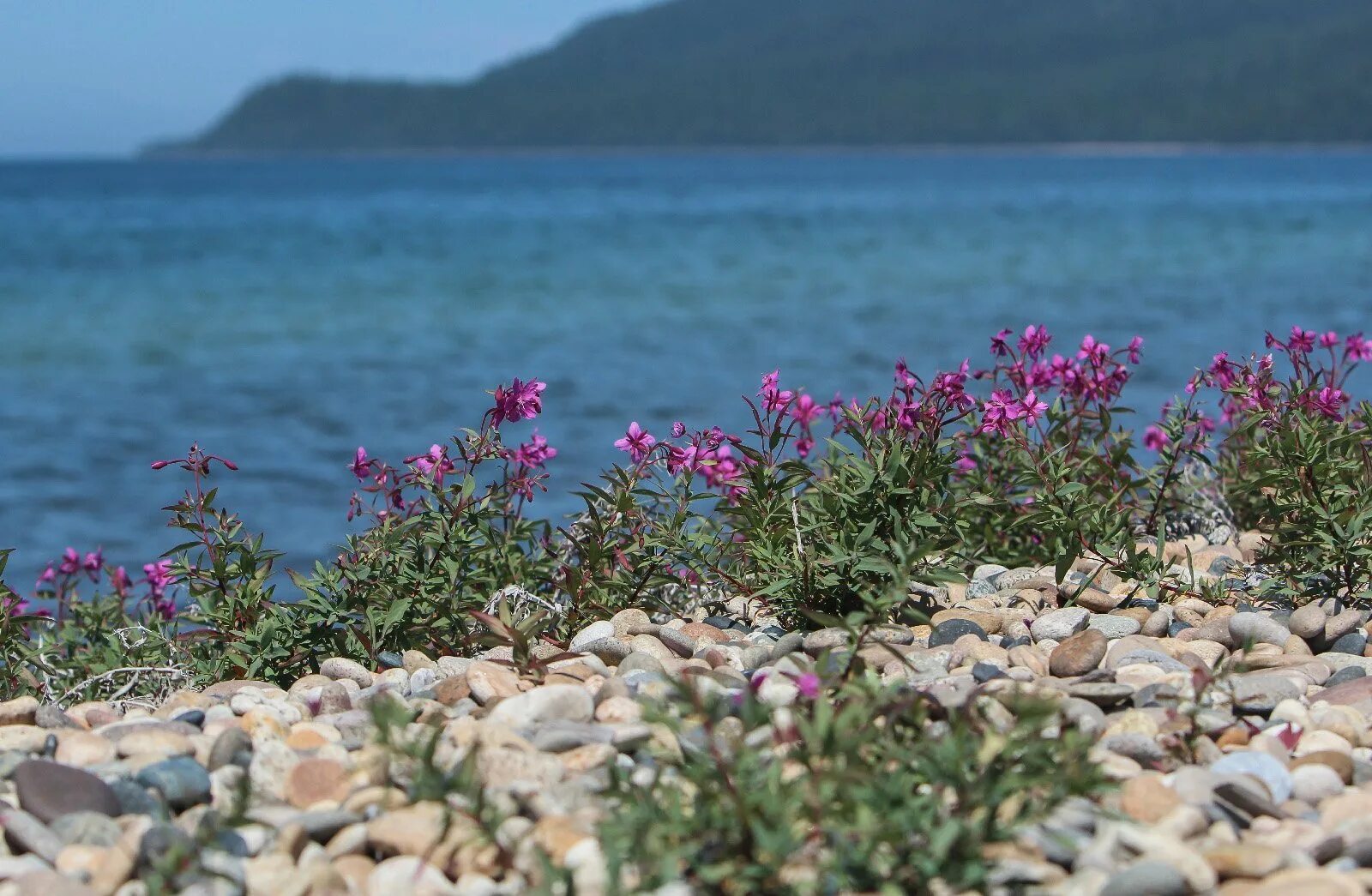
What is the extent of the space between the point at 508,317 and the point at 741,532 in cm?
1660

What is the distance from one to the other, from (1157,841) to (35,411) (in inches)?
541

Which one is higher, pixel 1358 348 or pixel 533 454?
pixel 1358 348

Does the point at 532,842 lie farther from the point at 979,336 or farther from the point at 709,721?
the point at 979,336

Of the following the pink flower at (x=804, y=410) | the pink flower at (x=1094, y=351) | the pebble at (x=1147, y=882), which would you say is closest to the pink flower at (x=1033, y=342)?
the pink flower at (x=1094, y=351)

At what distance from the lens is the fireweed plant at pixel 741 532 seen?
14.4 feet

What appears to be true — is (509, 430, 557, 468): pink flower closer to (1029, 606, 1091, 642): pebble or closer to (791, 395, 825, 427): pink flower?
(791, 395, 825, 427): pink flower

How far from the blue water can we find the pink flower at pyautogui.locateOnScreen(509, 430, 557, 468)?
476 cm

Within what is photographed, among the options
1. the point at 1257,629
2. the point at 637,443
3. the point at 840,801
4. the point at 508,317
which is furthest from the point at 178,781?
the point at 508,317

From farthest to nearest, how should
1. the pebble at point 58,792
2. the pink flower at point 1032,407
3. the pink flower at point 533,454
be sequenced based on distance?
1. the pink flower at point 533,454
2. the pink flower at point 1032,407
3. the pebble at point 58,792

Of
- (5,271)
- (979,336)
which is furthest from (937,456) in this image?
(5,271)

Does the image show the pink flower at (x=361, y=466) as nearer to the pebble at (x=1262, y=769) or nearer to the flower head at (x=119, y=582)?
the flower head at (x=119, y=582)

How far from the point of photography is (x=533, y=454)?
4.79 m

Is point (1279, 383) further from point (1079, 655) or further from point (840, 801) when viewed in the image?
point (840, 801)

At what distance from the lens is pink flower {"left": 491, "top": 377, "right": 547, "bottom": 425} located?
4.46 m
